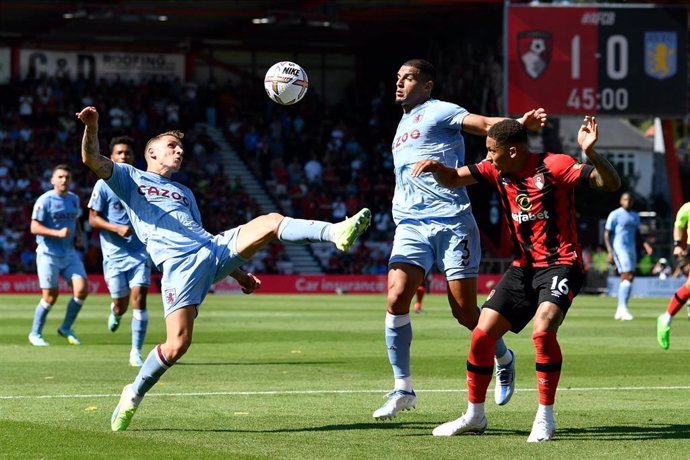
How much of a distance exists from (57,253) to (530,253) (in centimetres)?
1057

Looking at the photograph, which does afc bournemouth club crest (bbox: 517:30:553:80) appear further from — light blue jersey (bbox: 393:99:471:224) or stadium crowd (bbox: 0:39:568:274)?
light blue jersey (bbox: 393:99:471:224)

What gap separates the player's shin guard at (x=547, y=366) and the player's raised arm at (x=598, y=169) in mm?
1028

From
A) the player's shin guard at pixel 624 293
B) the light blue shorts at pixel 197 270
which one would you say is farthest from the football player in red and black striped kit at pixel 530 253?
the player's shin guard at pixel 624 293

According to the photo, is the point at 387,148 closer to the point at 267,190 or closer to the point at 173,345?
the point at 267,190

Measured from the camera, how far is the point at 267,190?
45.4 meters

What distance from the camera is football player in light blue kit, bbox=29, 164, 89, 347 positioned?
17.5 meters

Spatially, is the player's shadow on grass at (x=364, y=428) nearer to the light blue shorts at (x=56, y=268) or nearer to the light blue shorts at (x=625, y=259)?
the light blue shorts at (x=56, y=268)

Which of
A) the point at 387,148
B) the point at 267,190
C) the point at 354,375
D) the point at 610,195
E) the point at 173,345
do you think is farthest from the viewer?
the point at 610,195

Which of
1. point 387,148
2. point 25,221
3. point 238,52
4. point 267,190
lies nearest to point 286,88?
point 25,221

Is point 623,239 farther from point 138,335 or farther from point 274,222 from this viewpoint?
point 274,222

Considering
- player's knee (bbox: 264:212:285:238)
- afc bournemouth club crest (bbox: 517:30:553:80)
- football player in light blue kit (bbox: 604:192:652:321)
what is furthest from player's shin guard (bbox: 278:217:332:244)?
afc bournemouth club crest (bbox: 517:30:553:80)

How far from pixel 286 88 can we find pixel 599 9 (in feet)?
105

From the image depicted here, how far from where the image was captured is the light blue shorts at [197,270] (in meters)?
8.98

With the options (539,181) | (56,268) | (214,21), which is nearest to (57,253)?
(56,268)
